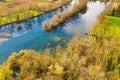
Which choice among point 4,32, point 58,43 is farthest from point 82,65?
point 4,32

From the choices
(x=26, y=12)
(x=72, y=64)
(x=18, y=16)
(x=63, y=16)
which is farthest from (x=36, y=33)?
(x=72, y=64)

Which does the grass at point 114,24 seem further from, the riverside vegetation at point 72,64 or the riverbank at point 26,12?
the riverbank at point 26,12

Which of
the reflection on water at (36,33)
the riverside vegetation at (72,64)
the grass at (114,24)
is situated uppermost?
the riverside vegetation at (72,64)

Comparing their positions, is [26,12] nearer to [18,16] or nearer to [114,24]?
[18,16]

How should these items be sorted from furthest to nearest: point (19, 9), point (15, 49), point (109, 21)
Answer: point (19, 9), point (109, 21), point (15, 49)

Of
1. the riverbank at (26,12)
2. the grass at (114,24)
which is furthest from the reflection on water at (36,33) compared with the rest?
the grass at (114,24)

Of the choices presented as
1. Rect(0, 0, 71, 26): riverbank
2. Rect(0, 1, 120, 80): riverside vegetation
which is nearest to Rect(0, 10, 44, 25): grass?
Rect(0, 0, 71, 26): riverbank

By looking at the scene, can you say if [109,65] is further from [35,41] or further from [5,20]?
[5,20]
